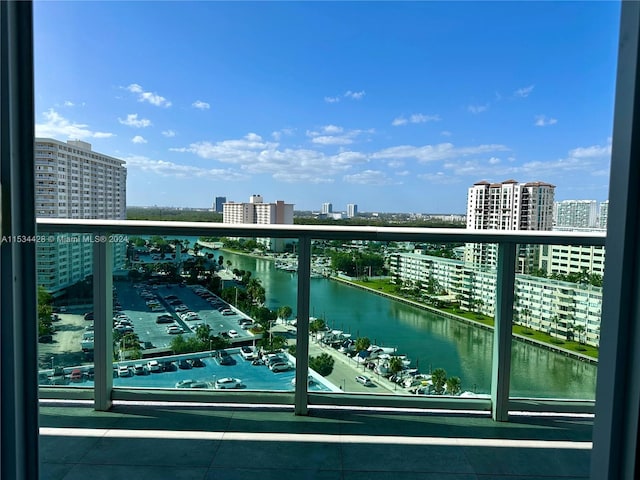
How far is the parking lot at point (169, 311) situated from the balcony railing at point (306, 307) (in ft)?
0.48

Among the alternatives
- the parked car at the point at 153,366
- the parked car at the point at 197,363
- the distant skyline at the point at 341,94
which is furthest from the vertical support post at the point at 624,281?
the distant skyline at the point at 341,94

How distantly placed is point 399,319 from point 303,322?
0.60 m

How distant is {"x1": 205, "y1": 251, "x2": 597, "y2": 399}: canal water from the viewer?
2350 millimetres

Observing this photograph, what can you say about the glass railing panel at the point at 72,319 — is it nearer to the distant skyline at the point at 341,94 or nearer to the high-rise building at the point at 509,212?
the high-rise building at the point at 509,212

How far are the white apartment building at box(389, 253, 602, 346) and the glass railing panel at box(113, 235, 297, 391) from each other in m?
0.78

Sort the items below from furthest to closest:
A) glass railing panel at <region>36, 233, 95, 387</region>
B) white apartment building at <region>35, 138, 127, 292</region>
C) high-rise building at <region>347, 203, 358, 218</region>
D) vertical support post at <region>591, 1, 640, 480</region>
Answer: high-rise building at <region>347, 203, 358, 218</region> < glass railing panel at <region>36, 233, 95, 387</region> < white apartment building at <region>35, 138, 127, 292</region> < vertical support post at <region>591, 1, 640, 480</region>

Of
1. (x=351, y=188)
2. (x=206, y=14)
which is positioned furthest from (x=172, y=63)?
(x=351, y=188)

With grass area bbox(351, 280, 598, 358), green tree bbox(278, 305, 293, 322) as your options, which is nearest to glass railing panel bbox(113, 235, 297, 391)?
green tree bbox(278, 305, 293, 322)

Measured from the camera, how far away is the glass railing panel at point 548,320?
2322mm

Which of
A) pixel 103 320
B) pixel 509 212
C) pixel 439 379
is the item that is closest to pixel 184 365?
pixel 103 320

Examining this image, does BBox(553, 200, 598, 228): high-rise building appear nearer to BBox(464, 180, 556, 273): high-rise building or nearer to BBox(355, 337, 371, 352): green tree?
BBox(464, 180, 556, 273): high-rise building

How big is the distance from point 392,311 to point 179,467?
141cm

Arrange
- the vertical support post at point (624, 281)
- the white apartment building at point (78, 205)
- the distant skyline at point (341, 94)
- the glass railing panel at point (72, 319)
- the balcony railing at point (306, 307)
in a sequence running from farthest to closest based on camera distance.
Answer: the distant skyline at point (341, 94)
the balcony railing at point (306, 307)
the glass railing panel at point (72, 319)
the white apartment building at point (78, 205)
the vertical support post at point (624, 281)

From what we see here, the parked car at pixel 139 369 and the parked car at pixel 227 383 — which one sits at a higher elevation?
the parked car at pixel 139 369
